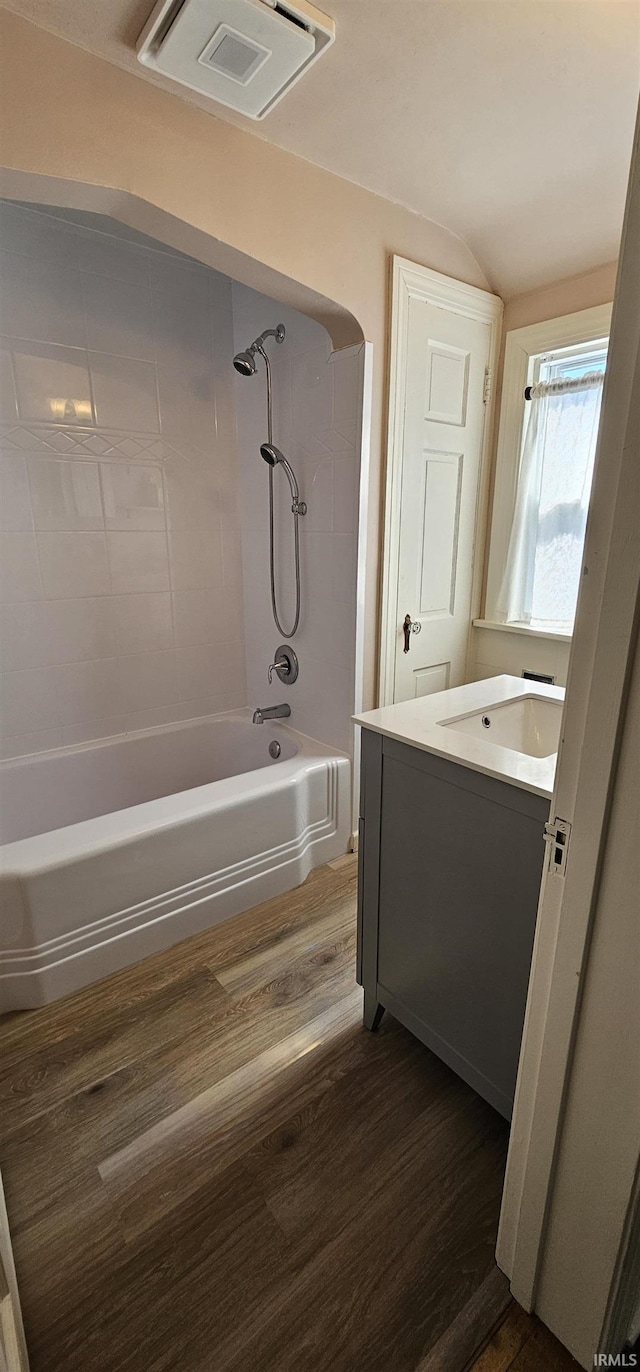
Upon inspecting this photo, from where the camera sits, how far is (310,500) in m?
2.17

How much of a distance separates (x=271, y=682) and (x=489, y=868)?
1633 mm

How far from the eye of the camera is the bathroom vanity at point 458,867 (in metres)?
1.06

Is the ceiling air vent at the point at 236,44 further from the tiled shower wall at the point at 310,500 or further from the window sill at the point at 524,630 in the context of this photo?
the window sill at the point at 524,630

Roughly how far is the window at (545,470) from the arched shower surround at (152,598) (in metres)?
0.74

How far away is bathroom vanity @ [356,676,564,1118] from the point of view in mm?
1062

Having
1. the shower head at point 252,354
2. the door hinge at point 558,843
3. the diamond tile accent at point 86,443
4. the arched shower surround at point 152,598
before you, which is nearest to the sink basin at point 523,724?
the door hinge at point 558,843

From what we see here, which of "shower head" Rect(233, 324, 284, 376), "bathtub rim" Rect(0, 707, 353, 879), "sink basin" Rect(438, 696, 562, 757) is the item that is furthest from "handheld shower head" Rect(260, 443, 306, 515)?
"sink basin" Rect(438, 696, 562, 757)

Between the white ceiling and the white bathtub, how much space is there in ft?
6.20

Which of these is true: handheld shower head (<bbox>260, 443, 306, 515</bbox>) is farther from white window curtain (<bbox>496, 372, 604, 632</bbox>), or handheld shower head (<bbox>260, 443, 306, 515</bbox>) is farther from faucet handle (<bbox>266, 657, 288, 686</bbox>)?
white window curtain (<bbox>496, 372, 604, 632</bbox>)

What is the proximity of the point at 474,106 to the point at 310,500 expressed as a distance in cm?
114

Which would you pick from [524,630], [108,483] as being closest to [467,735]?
[524,630]

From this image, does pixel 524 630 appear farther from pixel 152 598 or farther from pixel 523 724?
pixel 152 598

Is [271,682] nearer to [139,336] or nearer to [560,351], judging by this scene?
[139,336]

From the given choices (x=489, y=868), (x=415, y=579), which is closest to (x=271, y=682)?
(x=415, y=579)
